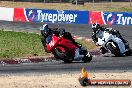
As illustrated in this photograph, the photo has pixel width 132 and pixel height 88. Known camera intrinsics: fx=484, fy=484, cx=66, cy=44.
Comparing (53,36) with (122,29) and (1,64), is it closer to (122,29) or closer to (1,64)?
(1,64)

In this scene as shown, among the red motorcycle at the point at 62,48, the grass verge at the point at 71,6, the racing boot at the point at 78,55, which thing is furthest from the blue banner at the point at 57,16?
the red motorcycle at the point at 62,48

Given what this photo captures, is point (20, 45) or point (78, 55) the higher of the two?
point (78, 55)

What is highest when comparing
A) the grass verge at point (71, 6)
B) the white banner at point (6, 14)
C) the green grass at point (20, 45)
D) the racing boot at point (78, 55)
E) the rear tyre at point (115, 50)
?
the racing boot at point (78, 55)

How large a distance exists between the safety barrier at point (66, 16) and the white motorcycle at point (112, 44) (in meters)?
17.7

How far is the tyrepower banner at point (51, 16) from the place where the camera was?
4222cm

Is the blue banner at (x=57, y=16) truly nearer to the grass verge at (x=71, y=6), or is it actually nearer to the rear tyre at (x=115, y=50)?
the grass verge at (x=71, y=6)

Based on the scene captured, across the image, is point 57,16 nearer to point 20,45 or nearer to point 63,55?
point 20,45

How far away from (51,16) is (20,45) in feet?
59.0

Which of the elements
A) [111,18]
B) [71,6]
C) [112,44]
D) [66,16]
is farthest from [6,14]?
[112,44]

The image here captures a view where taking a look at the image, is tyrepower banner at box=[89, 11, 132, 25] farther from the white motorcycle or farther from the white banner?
the white motorcycle

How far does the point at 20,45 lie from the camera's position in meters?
26.0

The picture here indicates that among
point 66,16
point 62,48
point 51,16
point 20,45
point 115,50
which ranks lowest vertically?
point 51,16

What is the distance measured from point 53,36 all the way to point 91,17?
22.9 meters

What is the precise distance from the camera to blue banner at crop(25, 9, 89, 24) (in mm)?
42156
